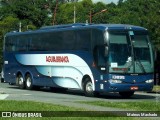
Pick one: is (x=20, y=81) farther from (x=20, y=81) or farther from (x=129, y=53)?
(x=129, y=53)

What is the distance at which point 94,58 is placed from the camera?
26.0m

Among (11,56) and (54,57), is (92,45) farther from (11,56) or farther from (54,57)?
(11,56)

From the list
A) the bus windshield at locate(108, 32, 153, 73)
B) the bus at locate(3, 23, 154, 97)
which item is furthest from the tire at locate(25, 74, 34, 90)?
the bus windshield at locate(108, 32, 153, 73)

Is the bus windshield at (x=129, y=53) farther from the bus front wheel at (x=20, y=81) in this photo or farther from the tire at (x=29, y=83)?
the bus front wheel at (x=20, y=81)

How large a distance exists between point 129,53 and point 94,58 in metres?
1.77

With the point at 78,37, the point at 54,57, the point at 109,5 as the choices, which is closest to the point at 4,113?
the point at 78,37

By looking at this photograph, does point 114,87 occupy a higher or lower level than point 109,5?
lower

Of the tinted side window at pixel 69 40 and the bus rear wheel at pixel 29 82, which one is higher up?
the tinted side window at pixel 69 40

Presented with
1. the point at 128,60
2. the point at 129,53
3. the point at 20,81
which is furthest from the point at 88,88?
the point at 20,81

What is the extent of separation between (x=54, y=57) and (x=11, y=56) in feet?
21.7

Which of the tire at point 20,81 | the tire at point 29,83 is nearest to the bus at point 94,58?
the tire at point 29,83

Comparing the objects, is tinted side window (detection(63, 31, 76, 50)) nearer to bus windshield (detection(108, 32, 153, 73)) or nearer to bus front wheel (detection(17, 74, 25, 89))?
bus windshield (detection(108, 32, 153, 73))

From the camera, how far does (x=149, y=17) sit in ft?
137

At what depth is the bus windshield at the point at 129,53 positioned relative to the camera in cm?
2512
